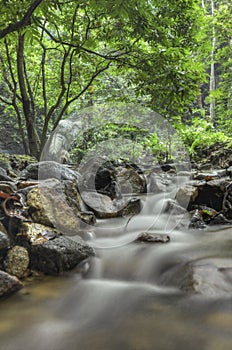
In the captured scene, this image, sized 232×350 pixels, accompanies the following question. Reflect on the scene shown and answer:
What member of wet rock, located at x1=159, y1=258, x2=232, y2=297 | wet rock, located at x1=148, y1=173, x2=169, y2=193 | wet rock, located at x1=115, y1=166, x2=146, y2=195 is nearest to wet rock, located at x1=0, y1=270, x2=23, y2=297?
wet rock, located at x1=159, y1=258, x2=232, y2=297

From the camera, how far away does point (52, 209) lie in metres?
3.66

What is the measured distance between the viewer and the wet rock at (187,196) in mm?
5063

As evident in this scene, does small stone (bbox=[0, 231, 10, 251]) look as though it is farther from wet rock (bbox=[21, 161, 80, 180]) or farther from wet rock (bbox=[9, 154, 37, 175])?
wet rock (bbox=[9, 154, 37, 175])

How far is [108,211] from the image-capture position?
4.71 meters

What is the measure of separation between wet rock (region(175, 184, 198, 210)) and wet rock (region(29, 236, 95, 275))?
8.64 ft

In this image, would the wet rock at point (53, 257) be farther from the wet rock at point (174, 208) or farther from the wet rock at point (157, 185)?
the wet rock at point (157, 185)

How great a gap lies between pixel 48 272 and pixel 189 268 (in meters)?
1.51

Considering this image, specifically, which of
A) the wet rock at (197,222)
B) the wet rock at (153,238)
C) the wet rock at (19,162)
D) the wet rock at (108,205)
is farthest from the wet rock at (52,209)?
the wet rock at (19,162)

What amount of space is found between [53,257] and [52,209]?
0.84m

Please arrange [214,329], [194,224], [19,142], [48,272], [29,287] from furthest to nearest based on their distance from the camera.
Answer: [19,142], [194,224], [48,272], [29,287], [214,329]

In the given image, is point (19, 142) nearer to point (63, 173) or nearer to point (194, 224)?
point (63, 173)

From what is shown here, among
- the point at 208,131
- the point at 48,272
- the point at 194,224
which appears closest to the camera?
the point at 48,272

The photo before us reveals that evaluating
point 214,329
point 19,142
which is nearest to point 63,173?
point 214,329

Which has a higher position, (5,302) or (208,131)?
(208,131)
